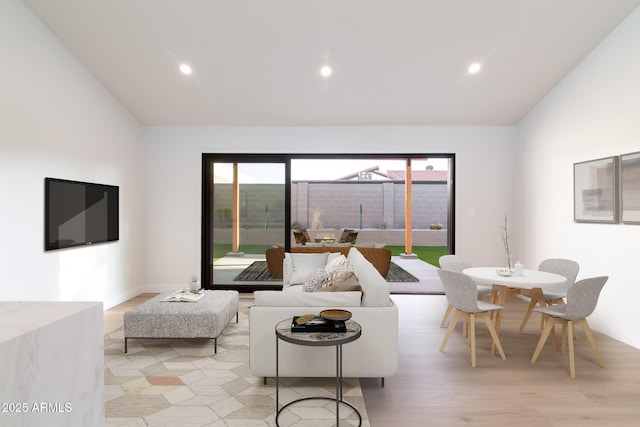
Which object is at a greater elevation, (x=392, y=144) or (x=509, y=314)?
(x=392, y=144)

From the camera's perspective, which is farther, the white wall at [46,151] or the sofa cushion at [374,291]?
the white wall at [46,151]

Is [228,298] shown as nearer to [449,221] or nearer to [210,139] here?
[210,139]

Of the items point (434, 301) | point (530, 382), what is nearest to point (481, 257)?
point (434, 301)

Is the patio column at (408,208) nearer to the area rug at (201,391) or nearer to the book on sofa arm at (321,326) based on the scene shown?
the area rug at (201,391)

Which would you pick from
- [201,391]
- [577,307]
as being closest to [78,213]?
[201,391]

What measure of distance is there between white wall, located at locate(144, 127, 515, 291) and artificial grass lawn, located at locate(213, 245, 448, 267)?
0.35 metres

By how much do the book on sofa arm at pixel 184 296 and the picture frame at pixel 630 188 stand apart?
452 centimetres

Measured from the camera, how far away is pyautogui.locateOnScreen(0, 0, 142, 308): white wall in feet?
11.9

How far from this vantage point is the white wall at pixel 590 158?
398cm

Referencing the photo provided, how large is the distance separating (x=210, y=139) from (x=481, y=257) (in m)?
4.81

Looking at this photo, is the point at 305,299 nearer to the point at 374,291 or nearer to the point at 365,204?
the point at 374,291

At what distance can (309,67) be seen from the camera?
4898 mm

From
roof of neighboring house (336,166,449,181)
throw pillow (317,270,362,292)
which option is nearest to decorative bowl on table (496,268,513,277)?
throw pillow (317,270,362,292)

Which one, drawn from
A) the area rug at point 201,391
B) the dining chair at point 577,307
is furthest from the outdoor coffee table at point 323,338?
the dining chair at point 577,307
